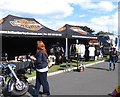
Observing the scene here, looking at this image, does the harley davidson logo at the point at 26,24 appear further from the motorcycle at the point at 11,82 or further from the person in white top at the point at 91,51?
the person in white top at the point at 91,51

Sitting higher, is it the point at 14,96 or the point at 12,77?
the point at 12,77

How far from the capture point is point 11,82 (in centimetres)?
963

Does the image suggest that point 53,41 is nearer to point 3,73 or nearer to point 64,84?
point 64,84

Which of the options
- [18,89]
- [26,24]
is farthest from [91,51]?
[18,89]

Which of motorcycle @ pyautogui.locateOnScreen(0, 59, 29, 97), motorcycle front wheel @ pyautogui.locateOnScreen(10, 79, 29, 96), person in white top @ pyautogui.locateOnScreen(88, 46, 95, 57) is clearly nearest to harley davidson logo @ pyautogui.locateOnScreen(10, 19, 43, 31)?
motorcycle @ pyautogui.locateOnScreen(0, 59, 29, 97)

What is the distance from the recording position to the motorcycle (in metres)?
9.59

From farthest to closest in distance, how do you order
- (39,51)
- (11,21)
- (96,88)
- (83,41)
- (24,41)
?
(83,41)
(24,41)
(11,21)
(96,88)
(39,51)

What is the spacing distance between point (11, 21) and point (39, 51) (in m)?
6.69

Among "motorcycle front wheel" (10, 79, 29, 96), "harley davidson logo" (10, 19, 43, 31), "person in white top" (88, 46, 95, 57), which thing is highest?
"harley davidson logo" (10, 19, 43, 31)

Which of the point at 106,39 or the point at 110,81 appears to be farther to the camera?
the point at 106,39

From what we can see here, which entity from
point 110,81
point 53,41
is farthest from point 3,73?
point 53,41

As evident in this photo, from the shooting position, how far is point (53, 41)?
2242 centimetres

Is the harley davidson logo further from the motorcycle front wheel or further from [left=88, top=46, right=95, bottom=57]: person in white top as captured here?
[left=88, top=46, right=95, bottom=57]: person in white top

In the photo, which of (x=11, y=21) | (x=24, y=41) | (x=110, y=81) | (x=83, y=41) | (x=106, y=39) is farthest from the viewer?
(x=106, y=39)
